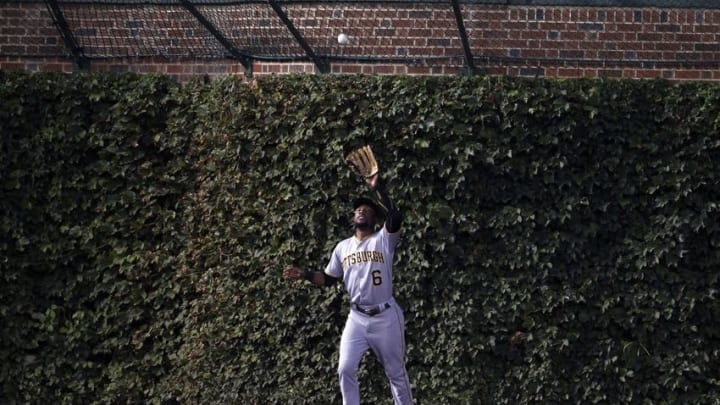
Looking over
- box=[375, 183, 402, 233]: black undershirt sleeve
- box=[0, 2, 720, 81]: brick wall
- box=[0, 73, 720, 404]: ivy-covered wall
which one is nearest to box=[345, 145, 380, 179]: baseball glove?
box=[375, 183, 402, 233]: black undershirt sleeve

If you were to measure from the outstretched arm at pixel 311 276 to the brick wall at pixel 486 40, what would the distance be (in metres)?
2.38

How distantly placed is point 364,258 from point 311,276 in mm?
488

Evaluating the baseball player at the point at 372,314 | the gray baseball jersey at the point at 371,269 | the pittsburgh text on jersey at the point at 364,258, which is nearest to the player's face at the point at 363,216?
the baseball player at the point at 372,314

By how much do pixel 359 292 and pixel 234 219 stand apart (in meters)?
1.88

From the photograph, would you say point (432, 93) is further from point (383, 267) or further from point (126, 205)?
point (126, 205)

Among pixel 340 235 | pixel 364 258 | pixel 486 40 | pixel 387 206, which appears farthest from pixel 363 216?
pixel 486 40

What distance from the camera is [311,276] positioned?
408 inches

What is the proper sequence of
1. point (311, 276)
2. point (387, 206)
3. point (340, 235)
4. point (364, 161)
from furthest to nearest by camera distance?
point (340, 235), point (311, 276), point (364, 161), point (387, 206)

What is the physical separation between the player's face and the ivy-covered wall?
63 centimetres

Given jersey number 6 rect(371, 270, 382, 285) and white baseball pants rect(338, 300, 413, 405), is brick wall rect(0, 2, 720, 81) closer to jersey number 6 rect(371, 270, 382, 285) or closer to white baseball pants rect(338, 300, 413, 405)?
jersey number 6 rect(371, 270, 382, 285)

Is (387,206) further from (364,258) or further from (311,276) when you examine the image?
(311,276)

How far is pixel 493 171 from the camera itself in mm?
10969

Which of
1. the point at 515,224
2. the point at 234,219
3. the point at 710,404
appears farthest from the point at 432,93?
the point at 710,404

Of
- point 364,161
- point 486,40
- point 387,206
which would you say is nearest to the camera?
point 387,206
